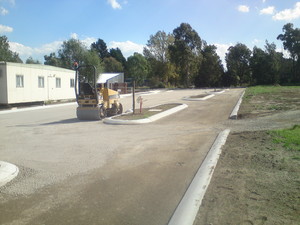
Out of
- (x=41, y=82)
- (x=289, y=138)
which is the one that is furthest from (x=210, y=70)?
(x=289, y=138)

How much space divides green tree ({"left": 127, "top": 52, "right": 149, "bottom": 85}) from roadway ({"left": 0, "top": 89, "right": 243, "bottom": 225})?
243 feet

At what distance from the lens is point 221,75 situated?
78.9 metres

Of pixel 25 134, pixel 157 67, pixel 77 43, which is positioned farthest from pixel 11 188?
pixel 157 67

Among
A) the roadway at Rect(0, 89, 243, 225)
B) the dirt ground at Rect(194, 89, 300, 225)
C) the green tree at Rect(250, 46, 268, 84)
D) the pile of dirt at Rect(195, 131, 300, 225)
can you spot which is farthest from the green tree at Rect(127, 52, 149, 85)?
the pile of dirt at Rect(195, 131, 300, 225)

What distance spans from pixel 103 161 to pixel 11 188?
2.27 metres

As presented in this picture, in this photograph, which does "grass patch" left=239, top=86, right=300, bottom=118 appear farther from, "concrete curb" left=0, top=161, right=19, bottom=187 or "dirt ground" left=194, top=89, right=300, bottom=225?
"concrete curb" left=0, top=161, right=19, bottom=187

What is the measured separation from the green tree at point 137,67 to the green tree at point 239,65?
23.7 m

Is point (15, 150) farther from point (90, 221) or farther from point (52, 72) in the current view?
point (52, 72)

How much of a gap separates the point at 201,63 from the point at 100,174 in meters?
74.7

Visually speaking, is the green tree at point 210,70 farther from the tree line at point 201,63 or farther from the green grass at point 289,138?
the green grass at point 289,138

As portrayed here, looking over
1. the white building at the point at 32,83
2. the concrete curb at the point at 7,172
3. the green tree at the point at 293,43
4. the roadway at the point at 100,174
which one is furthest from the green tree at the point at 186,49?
the concrete curb at the point at 7,172

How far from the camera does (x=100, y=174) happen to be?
610cm

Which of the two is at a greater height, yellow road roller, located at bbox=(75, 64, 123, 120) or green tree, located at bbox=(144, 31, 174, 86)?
green tree, located at bbox=(144, 31, 174, 86)

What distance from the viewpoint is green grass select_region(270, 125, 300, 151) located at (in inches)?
291
